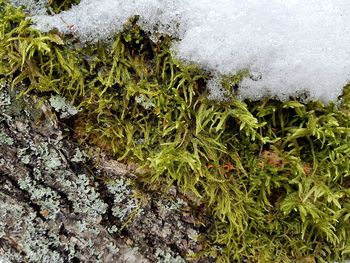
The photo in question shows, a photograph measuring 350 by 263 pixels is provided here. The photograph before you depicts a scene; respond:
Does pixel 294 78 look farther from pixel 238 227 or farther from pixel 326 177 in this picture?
pixel 238 227

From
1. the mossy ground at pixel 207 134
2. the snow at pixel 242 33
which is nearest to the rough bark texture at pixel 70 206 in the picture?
the mossy ground at pixel 207 134

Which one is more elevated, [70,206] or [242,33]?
[242,33]

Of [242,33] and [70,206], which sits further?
[70,206]

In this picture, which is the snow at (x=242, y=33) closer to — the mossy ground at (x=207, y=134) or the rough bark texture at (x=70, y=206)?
the mossy ground at (x=207, y=134)

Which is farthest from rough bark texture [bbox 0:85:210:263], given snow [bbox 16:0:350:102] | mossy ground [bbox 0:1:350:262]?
snow [bbox 16:0:350:102]

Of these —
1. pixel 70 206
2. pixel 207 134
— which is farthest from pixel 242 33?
pixel 70 206

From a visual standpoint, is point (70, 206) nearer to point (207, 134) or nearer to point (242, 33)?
point (207, 134)

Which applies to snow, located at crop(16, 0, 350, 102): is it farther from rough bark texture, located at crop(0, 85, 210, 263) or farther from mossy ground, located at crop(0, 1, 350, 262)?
rough bark texture, located at crop(0, 85, 210, 263)
